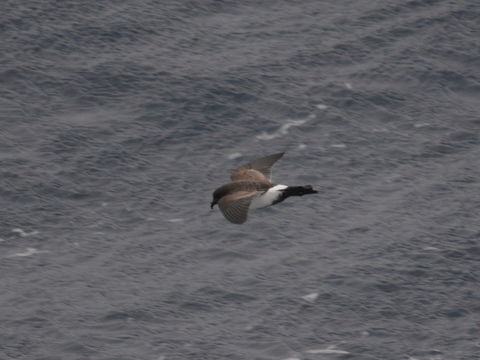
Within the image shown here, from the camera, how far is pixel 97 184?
282 ft

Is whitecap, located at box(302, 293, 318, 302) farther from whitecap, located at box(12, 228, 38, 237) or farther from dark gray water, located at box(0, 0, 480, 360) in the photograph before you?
whitecap, located at box(12, 228, 38, 237)

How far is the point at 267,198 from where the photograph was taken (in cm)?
5716

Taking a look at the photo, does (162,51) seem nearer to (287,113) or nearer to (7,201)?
(287,113)

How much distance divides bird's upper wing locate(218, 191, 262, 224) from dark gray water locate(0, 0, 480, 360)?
892 inches

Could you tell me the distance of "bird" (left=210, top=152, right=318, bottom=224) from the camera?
175ft

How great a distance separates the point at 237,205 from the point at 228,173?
3323 centimetres

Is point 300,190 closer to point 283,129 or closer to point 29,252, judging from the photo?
point 29,252

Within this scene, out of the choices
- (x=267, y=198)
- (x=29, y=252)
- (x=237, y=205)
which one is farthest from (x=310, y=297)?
(x=237, y=205)

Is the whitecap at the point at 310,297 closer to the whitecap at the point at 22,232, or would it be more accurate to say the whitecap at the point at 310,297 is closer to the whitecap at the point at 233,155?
the whitecap at the point at 233,155

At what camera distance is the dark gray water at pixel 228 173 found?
7706cm

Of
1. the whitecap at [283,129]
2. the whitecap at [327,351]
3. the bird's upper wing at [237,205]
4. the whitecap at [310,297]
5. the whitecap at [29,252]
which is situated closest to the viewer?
the bird's upper wing at [237,205]

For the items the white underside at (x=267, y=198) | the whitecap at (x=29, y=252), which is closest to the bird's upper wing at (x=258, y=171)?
the white underside at (x=267, y=198)

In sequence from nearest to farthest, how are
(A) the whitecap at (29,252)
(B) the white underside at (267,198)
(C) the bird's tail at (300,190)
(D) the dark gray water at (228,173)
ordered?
(C) the bird's tail at (300,190) → (B) the white underside at (267,198) → (D) the dark gray water at (228,173) → (A) the whitecap at (29,252)

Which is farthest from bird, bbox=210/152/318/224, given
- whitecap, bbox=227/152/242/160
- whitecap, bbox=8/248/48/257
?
whitecap, bbox=227/152/242/160
